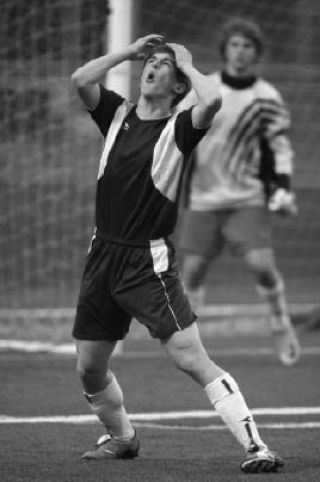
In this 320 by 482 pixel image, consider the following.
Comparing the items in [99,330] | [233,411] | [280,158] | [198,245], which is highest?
[280,158]

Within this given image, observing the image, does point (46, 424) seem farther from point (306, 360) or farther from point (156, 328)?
point (306, 360)

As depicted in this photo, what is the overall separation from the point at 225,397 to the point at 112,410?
25.1 inches

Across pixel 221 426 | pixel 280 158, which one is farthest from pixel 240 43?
pixel 221 426

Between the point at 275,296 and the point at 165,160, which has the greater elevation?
the point at 165,160

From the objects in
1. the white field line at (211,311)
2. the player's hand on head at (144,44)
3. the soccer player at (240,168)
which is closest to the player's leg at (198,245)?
the soccer player at (240,168)

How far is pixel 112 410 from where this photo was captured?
6.32 meters

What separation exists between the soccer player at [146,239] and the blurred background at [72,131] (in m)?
4.10

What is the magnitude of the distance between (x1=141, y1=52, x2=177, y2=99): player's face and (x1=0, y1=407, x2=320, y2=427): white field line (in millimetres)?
2138

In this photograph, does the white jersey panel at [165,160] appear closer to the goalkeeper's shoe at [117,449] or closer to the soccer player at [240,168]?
the goalkeeper's shoe at [117,449]

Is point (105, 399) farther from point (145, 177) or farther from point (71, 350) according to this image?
point (71, 350)

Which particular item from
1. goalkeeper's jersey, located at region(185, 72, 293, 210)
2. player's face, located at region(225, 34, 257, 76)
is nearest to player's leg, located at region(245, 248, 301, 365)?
goalkeeper's jersey, located at region(185, 72, 293, 210)

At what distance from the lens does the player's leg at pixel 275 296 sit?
9.70m

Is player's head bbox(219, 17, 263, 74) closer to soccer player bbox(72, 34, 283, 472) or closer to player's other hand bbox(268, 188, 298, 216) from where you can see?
player's other hand bbox(268, 188, 298, 216)

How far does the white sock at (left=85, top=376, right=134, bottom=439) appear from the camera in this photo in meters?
6.30
